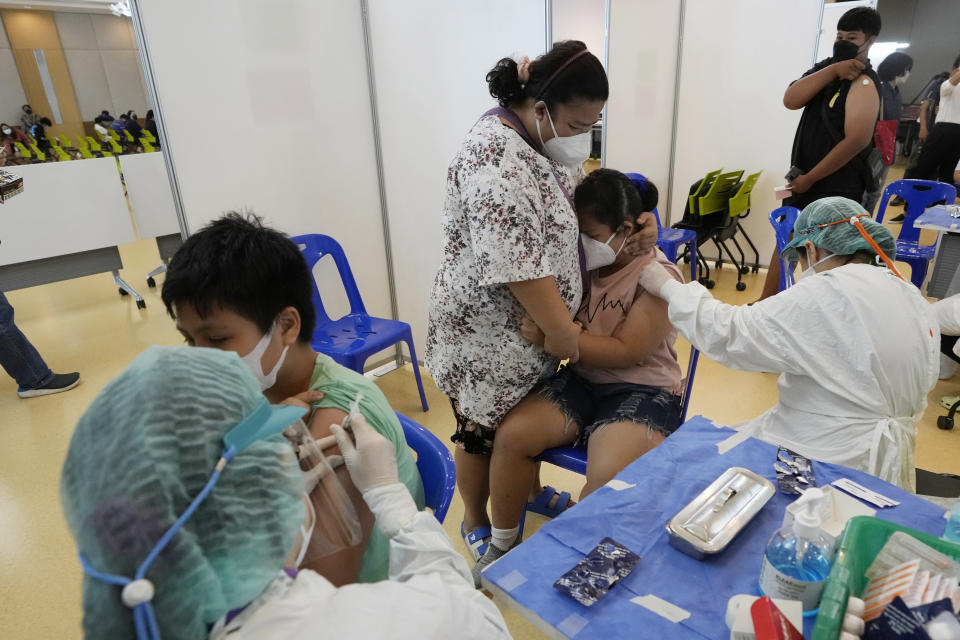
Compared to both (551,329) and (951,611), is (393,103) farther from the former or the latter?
(951,611)

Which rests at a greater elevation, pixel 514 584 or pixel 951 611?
pixel 951 611

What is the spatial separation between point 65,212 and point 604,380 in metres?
4.70

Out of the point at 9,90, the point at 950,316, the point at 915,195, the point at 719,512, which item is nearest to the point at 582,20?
the point at 915,195

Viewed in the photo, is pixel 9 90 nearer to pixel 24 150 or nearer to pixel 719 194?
pixel 24 150

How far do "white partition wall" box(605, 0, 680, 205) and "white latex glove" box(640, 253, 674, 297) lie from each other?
312cm

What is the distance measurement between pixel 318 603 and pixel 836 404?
121 centimetres

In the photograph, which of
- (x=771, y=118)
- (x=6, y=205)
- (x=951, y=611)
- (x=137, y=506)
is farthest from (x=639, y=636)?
(x=6, y=205)

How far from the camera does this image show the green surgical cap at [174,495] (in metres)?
0.53

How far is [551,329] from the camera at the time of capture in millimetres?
1444

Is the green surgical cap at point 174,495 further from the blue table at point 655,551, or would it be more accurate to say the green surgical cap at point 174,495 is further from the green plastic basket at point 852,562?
the green plastic basket at point 852,562

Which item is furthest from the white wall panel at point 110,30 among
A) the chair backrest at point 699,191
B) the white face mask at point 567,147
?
the white face mask at point 567,147

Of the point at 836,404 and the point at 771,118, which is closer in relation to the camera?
the point at 836,404

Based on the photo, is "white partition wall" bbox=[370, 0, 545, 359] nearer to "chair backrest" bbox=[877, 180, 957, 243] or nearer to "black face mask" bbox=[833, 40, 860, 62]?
"black face mask" bbox=[833, 40, 860, 62]

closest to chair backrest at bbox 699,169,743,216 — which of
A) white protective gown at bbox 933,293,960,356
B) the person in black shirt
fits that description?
the person in black shirt
